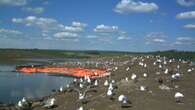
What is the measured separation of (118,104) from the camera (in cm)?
3033

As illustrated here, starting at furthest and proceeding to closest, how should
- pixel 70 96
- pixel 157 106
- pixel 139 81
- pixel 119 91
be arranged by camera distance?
pixel 139 81, pixel 70 96, pixel 119 91, pixel 157 106

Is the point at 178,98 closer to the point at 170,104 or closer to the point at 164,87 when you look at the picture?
the point at 170,104

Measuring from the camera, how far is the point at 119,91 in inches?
1427

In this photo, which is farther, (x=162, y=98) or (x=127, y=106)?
(x=162, y=98)

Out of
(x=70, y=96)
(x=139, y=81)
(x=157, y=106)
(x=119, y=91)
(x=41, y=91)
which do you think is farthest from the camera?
(x=41, y=91)

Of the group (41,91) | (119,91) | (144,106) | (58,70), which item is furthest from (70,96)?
(58,70)

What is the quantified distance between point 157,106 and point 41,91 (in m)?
29.3

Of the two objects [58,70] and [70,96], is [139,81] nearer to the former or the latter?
[70,96]

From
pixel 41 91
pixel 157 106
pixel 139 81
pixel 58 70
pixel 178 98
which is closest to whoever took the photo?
pixel 157 106

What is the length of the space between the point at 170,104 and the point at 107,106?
4789 mm

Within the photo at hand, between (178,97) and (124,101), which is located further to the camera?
(178,97)

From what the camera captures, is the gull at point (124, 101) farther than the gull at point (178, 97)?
No

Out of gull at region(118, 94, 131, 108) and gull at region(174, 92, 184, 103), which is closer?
gull at region(118, 94, 131, 108)

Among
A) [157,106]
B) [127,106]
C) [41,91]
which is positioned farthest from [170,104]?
[41,91]
